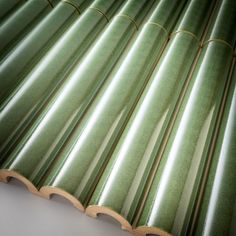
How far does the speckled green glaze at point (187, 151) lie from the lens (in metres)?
1.82

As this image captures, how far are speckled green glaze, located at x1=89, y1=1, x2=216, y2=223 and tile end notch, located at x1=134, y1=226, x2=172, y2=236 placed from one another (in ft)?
0.28

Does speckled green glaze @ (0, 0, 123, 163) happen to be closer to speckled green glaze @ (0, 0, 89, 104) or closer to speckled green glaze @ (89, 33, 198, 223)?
speckled green glaze @ (0, 0, 89, 104)

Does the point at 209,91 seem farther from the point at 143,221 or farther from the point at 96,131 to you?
the point at 143,221

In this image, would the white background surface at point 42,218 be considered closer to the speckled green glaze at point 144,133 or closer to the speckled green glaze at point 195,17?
the speckled green glaze at point 144,133

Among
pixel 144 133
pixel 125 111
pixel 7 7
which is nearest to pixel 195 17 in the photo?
pixel 125 111

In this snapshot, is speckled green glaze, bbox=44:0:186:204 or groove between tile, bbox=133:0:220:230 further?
speckled green glaze, bbox=44:0:186:204

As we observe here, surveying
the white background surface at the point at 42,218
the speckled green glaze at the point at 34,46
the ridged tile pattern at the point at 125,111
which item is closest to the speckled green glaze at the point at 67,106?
the ridged tile pattern at the point at 125,111

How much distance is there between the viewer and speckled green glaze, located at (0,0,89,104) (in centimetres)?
243

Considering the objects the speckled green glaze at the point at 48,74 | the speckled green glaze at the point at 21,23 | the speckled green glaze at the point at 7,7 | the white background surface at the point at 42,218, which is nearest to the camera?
the white background surface at the point at 42,218

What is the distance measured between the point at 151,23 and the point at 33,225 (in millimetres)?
2379

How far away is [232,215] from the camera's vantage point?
6.08 ft

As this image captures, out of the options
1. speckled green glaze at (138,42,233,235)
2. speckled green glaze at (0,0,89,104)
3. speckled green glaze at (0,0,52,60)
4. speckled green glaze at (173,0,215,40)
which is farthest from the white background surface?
speckled green glaze at (173,0,215,40)

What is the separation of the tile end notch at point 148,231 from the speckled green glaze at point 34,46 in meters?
1.49

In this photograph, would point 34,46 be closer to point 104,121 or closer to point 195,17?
point 104,121
